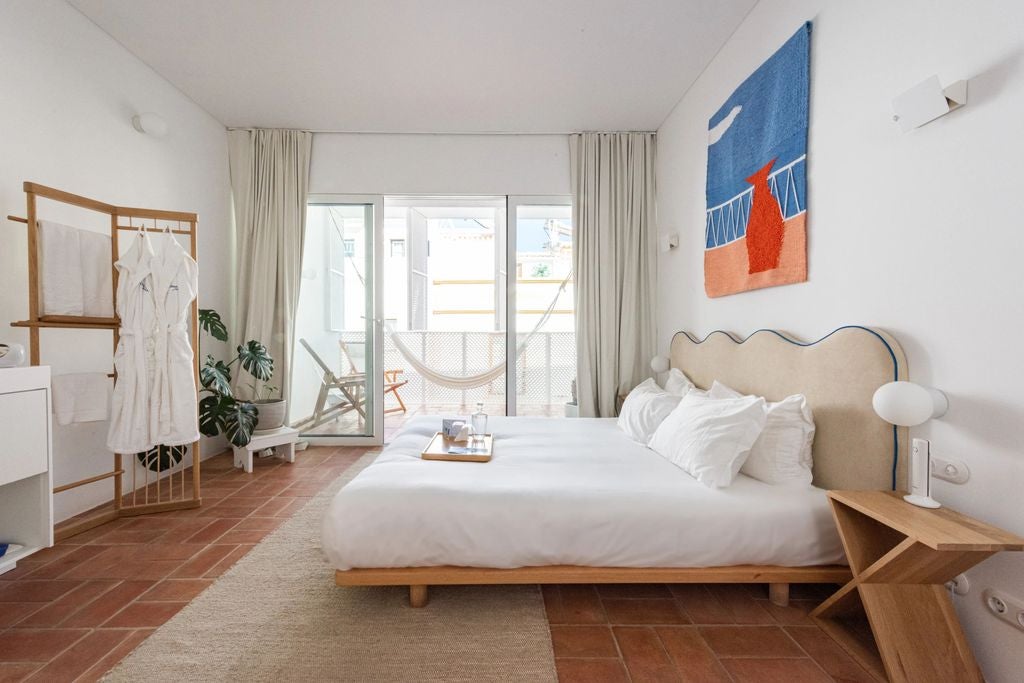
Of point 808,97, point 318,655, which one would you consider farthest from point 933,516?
point 318,655

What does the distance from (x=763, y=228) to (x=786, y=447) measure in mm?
922

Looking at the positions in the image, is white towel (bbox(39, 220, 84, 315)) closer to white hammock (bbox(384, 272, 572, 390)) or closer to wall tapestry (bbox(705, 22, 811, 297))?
white hammock (bbox(384, 272, 572, 390))

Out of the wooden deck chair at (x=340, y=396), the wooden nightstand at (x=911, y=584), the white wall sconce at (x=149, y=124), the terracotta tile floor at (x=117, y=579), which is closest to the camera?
the wooden nightstand at (x=911, y=584)

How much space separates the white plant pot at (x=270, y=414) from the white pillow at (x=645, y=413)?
2.11m

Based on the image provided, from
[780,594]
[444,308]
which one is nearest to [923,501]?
[780,594]

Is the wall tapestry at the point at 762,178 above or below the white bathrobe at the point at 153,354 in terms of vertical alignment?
above

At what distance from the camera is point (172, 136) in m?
2.59

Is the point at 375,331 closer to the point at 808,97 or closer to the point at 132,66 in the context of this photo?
the point at 132,66

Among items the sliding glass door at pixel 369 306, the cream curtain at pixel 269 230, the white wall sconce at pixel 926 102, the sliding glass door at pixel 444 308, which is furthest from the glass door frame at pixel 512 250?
the white wall sconce at pixel 926 102

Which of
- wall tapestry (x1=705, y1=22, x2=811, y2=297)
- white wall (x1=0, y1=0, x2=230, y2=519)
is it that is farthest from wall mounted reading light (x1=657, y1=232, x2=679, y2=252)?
white wall (x1=0, y1=0, x2=230, y2=519)

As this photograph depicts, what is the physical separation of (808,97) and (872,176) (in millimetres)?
457

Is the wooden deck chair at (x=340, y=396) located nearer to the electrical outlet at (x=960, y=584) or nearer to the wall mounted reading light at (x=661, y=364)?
the wall mounted reading light at (x=661, y=364)

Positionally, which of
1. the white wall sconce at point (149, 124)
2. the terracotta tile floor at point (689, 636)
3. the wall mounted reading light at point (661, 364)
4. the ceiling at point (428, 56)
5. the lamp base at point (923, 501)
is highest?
the ceiling at point (428, 56)

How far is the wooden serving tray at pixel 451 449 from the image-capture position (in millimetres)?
1643
